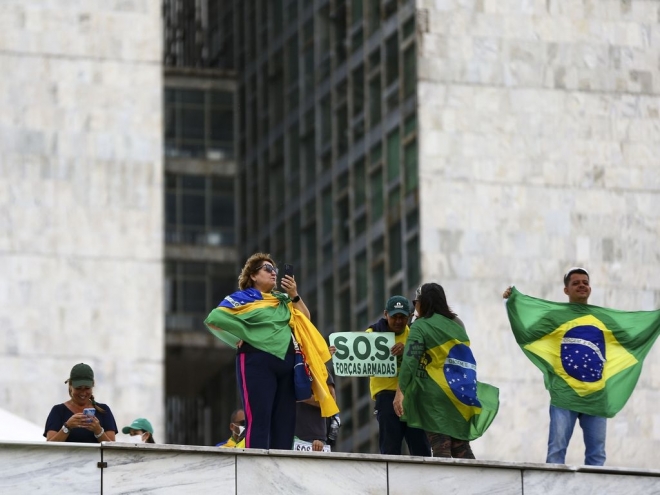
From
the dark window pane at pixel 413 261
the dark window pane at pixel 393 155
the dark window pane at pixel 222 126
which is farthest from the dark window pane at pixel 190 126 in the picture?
the dark window pane at pixel 413 261

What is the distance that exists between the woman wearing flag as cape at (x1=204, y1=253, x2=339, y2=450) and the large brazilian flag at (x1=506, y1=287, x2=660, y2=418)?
7.78 ft

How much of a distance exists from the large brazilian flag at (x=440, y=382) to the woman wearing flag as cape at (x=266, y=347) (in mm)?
840

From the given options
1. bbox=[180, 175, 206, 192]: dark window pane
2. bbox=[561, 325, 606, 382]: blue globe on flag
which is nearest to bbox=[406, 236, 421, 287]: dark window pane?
bbox=[180, 175, 206, 192]: dark window pane

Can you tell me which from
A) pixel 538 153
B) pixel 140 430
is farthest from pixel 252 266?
pixel 538 153

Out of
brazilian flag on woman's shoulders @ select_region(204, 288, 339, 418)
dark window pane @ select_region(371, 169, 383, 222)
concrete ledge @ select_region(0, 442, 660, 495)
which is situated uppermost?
dark window pane @ select_region(371, 169, 383, 222)

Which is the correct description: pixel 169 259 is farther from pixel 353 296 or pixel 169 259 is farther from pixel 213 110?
pixel 353 296

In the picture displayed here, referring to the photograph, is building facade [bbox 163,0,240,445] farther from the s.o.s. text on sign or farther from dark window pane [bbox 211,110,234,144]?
the s.o.s. text on sign

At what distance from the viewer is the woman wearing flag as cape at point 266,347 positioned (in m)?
20.4

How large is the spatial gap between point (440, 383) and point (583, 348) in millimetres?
1587

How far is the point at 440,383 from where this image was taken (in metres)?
21.4

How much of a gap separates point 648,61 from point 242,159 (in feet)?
60.6

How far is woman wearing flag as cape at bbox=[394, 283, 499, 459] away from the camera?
2131cm

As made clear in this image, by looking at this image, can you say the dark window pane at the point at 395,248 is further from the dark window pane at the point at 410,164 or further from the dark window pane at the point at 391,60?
the dark window pane at the point at 391,60

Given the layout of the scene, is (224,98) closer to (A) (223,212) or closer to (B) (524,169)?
(A) (223,212)
